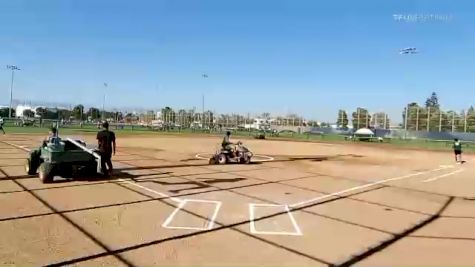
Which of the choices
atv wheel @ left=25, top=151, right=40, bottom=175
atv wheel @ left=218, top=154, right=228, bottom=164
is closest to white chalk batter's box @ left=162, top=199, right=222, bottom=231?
atv wheel @ left=25, top=151, right=40, bottom=175

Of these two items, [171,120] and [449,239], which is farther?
[171,120]

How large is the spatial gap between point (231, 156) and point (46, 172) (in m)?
9.06

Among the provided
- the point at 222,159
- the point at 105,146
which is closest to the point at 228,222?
the point at 105,146

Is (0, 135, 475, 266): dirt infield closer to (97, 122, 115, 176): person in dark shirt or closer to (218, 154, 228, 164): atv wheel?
(97, 122, 115, 176): person in dark shirt

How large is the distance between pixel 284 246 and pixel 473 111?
7005 cm

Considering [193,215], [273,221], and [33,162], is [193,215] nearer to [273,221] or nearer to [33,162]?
[273,221]

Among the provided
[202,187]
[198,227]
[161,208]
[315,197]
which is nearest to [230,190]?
[202,187]

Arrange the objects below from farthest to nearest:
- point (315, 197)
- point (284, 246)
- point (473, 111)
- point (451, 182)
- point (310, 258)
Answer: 1. point (473, 111)
2. point (451, 182)
3. point (315, 197)
4. point (284, 246)
5. point (310, 258)

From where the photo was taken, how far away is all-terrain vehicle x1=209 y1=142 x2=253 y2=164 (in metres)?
19.1

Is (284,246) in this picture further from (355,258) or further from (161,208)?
(161,208)

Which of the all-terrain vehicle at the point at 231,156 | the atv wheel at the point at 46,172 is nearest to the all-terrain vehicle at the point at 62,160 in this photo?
the atv wheel at the point at 46,172

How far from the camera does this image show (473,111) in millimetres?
67000

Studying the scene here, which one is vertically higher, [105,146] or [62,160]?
[105,146]

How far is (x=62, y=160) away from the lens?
39.6ft
